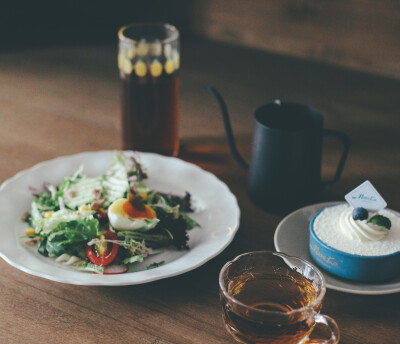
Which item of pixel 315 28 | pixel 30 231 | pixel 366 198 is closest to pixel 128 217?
pixel 30 231

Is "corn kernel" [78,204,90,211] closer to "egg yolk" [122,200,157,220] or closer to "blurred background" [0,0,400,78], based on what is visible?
"egg yolk" [122,200,157,220]

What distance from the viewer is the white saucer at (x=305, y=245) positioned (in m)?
1.03

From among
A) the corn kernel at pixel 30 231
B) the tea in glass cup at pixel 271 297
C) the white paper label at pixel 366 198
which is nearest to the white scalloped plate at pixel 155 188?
the corn kernel at pixel 30 231

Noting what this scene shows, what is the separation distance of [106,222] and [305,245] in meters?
A: 0.45

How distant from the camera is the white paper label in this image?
1.09 meters

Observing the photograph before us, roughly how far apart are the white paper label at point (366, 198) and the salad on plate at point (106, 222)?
37 centimetres

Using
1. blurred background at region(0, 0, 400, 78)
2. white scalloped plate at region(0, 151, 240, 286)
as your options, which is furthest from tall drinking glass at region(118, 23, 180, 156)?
blurred background at region(0, 0, 400, 78)

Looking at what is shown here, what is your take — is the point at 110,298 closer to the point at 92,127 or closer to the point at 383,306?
the point at 383,306

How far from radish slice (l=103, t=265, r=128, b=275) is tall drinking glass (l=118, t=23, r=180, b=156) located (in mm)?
544

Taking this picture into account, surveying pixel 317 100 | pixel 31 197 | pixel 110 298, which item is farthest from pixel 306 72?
pixel 110 298

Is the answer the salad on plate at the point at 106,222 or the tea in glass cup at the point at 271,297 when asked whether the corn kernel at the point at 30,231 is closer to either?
the salad on plate at the point at 106,222

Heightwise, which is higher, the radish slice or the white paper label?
the white paper label

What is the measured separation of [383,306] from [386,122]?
963mm

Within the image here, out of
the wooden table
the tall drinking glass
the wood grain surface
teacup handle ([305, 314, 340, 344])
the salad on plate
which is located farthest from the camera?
the wood grain surface
